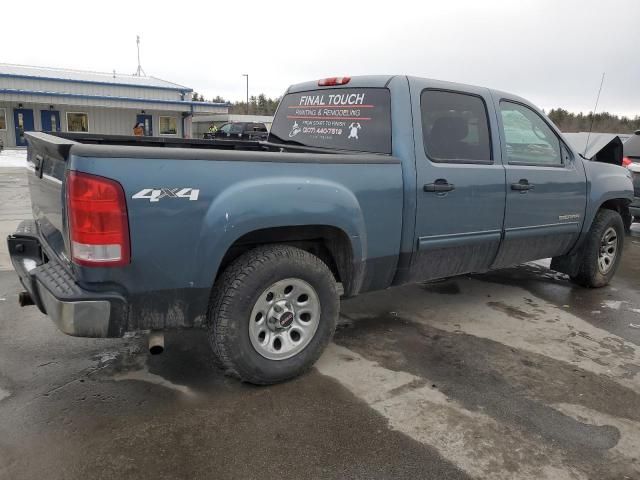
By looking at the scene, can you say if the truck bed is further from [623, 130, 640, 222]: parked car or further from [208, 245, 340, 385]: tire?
[623, 130, 640, 222]: parked car

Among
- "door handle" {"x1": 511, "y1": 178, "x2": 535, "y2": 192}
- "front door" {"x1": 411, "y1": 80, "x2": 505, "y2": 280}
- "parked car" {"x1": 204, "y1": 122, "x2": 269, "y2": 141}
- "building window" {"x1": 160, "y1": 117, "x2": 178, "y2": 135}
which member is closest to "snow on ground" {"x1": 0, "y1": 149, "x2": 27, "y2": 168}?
"building window" {"x1": 160, "y1": 117, "x2": 178, "y2": 135}

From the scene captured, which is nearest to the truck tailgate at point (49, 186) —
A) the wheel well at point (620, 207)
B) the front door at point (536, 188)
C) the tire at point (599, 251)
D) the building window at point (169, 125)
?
the front door at point (536, 188)

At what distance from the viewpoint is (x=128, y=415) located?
2.88 m

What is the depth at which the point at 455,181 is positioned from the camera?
3.81 m

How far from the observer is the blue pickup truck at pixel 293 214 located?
102 inches

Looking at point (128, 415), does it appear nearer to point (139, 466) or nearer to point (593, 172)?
point (139, 466)

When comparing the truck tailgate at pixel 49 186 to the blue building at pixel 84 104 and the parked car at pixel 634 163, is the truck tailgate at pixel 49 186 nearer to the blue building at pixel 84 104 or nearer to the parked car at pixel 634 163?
the parked car at pixel 634 163

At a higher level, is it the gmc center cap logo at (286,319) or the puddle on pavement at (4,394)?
the gmc center cap logo at (286,319)

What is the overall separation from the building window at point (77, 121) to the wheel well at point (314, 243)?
29.5 metres

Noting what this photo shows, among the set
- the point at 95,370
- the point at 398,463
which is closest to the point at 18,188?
the point at 95,370

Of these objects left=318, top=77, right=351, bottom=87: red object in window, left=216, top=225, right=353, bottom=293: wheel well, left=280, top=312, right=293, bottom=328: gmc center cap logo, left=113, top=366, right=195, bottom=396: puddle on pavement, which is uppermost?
left=318, top=77, right=351, bottom=87: red object in window

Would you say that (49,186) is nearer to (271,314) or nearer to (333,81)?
(271,314)

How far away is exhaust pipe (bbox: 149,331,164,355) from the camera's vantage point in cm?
284

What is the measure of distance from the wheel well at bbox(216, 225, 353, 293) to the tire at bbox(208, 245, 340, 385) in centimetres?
7
